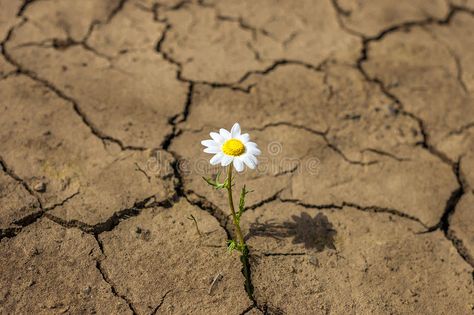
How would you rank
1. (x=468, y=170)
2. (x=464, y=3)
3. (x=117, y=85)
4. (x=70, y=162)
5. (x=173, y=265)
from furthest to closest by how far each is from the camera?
(x=464, y=3), (x=117, y=85), (x=468, y=170), (x=70, y=162), (x=173, y=265)

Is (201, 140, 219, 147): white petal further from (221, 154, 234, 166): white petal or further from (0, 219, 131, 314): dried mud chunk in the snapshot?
(0, 219, 131, 314): dried mud chunk

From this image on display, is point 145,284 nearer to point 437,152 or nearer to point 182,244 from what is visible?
point 182,244

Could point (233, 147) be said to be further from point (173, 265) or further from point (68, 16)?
point (68, 16)

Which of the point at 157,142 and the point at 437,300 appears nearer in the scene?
the point at 437,300

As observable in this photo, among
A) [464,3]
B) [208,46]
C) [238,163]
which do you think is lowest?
[208,46]

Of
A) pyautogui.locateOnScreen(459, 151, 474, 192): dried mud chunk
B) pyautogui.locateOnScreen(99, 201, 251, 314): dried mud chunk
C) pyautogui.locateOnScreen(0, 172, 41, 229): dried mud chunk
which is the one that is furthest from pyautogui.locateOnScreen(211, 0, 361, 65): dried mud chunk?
pyautogui.locateOnScreen(0, 172, 41, 229): dried mud chunk

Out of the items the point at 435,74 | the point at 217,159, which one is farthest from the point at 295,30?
the point at 217,159

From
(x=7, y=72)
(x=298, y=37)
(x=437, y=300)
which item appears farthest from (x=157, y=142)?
A: (x=437, y=300)
